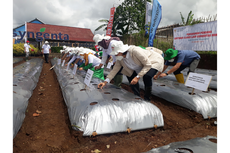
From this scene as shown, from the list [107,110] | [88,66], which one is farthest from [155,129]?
[88,66]

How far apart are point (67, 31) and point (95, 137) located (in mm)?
21829

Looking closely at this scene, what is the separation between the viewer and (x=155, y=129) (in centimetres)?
187

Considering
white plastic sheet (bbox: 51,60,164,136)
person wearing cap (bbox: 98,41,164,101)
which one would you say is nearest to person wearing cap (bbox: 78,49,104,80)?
person wearing cap (bbox: 98,41,164,101)

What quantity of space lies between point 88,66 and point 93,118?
8.70 ft

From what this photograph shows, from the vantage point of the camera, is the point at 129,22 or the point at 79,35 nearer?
the point at 129,22

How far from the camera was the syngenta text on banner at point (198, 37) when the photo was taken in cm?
559

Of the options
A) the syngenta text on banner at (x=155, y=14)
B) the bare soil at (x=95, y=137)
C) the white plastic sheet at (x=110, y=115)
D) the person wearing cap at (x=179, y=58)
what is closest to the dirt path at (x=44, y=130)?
the bare soil at (x=95, y=137)

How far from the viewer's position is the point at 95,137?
1607 millimetres

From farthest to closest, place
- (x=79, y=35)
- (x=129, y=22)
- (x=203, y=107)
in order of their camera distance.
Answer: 1. (x=79, y=35)
2. (x=129, y=22)
3. (x=203, y=107)

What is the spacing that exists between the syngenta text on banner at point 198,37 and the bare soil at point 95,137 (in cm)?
457

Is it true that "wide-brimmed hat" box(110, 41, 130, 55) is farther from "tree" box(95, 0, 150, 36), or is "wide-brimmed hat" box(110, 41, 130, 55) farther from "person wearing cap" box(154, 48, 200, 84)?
"tree" box(95, 0, 150, 36)

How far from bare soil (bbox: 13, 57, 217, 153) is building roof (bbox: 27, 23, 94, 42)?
19.4 meters

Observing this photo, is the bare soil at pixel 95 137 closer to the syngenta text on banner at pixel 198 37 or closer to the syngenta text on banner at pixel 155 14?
the syngenta text on banner at pixel 198 37

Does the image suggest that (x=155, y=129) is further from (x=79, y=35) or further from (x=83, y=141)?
(x=79, y=35)
